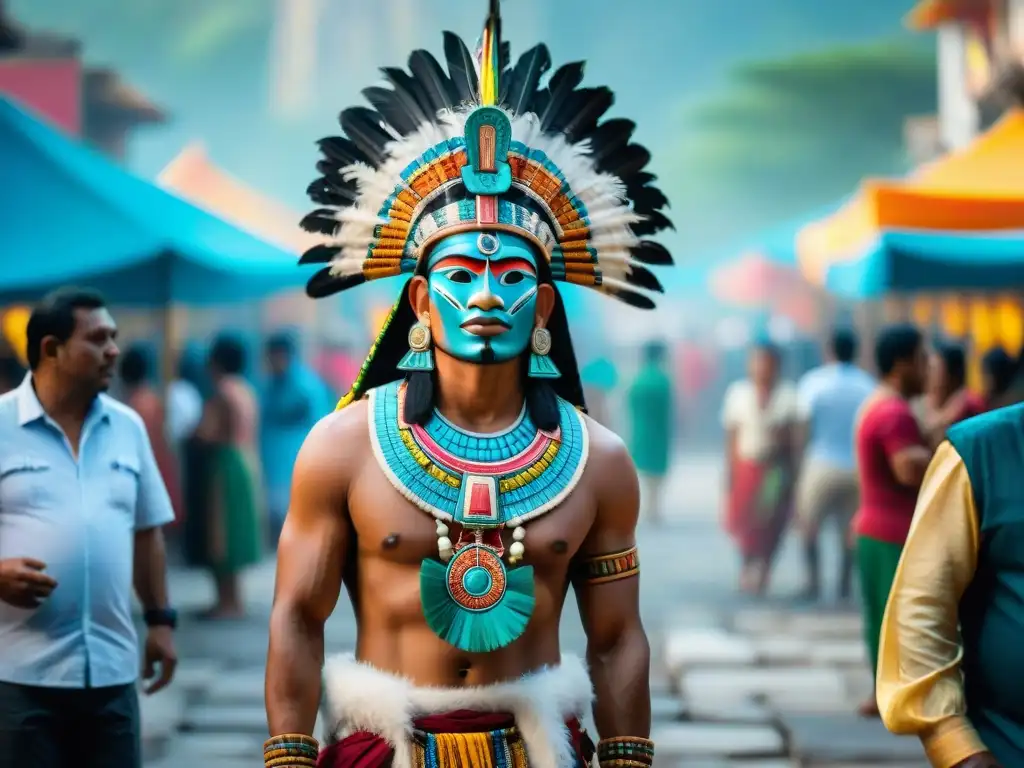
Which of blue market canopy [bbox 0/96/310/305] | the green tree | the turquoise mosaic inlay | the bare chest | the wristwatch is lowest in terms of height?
the wristwatch

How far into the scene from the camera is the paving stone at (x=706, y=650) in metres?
8.68

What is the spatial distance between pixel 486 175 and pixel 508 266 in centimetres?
24

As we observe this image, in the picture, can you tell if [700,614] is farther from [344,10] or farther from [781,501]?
[344,10]

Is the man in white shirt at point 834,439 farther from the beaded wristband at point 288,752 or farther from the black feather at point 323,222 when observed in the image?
the beaded wristband at point 288,752

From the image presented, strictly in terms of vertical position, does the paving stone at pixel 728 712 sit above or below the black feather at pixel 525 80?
below

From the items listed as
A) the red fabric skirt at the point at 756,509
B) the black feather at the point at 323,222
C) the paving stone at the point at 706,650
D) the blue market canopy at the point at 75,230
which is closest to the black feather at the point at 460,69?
the black feather at the point at 323,222

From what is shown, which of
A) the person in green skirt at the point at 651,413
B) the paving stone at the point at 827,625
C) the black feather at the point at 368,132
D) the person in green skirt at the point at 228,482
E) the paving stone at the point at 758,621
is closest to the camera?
the black feather at the point at 368,132

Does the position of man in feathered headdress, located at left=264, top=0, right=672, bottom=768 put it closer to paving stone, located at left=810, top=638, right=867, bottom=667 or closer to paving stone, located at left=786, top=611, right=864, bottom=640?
paving stone, located at left=810, top=638, right=867, bottom=667

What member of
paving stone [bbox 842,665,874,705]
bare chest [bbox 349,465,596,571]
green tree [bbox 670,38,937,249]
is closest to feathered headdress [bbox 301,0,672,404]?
bare chest [bbox 349,465,596,571]

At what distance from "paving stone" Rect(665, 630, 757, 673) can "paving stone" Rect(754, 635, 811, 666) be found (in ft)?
0.19

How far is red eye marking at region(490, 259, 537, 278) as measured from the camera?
357 cm

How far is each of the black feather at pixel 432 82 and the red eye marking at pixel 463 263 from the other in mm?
412

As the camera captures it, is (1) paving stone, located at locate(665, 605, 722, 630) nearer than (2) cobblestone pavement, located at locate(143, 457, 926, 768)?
No

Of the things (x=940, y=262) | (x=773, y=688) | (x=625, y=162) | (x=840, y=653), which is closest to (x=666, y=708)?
(x=773, y=688)
